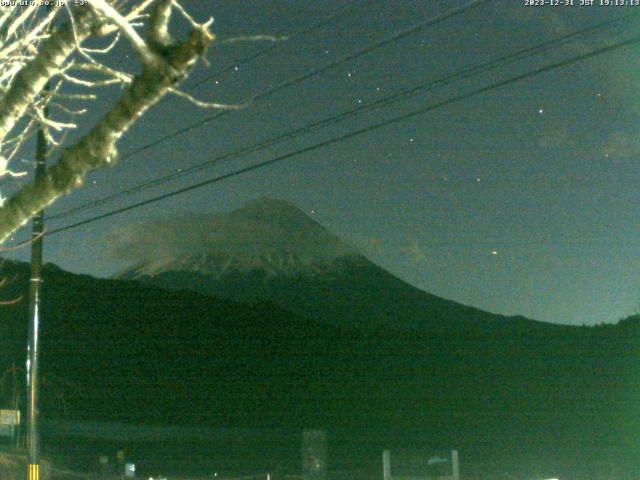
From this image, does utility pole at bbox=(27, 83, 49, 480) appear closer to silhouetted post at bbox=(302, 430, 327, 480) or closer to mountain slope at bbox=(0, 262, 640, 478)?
silhouetted post at bbox=(302, 430, 327, 480)

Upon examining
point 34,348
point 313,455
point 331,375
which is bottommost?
point 313,455

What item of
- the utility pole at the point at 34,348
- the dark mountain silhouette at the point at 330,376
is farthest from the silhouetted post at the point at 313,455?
the dark mountain silhouette at the point at 330,376

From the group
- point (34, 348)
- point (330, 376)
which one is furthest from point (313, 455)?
point (330, 376)

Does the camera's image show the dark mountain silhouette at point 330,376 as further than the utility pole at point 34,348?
Yes

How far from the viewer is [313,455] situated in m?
21.8

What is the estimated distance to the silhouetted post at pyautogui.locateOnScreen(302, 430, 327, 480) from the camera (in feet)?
70.5

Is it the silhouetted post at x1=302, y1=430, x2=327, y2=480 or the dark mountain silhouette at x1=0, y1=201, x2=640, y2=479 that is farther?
the dark mountain silhouette at x1=0, y1=201, x2=640, y2=479

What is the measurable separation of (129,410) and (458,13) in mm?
67089

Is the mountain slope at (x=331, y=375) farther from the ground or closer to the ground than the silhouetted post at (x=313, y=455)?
farther from the ground

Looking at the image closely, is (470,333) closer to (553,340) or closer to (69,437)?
(553,340)

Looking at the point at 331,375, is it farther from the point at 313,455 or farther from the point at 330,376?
the point at 313,455

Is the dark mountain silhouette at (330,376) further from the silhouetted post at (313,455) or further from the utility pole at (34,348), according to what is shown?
the utility pole at (34,348)

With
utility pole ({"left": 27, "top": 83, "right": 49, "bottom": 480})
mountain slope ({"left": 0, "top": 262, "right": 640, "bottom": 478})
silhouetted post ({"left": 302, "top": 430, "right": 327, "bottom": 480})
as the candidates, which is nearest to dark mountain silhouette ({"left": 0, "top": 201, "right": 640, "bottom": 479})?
mountain slope ({"left": 0, "top": 262, "right": 640, "bottom": 478})

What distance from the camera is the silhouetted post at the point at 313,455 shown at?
2148 centimetres
